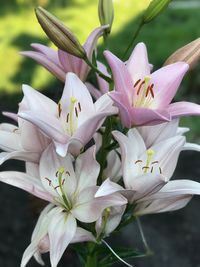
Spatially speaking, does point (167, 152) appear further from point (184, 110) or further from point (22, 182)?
point (22, 182)

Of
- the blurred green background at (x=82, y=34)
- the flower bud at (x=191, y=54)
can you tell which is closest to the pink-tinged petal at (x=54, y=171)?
the flower bud at (x=191, y=54)

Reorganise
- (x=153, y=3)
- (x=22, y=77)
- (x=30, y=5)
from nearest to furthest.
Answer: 1. (x=153, y=3)
2. (x=22, y=77)
3. (x=30, y=5)

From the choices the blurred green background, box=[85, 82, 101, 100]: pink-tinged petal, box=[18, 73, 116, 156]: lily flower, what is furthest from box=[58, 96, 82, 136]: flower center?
the blurred green background

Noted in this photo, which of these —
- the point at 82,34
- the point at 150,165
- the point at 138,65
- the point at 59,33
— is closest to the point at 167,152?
the point at 150,165

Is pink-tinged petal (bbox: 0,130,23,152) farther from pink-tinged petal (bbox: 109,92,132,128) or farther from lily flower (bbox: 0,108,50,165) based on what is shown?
pink-tinged petal (bbox: 109,92,132,128)

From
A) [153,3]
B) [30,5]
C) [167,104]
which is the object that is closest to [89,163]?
[167,104]

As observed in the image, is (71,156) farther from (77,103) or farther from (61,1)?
(61,1)

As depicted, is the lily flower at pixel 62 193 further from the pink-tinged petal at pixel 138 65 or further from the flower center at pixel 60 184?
the pink-tinged petal at pixel 138 65
